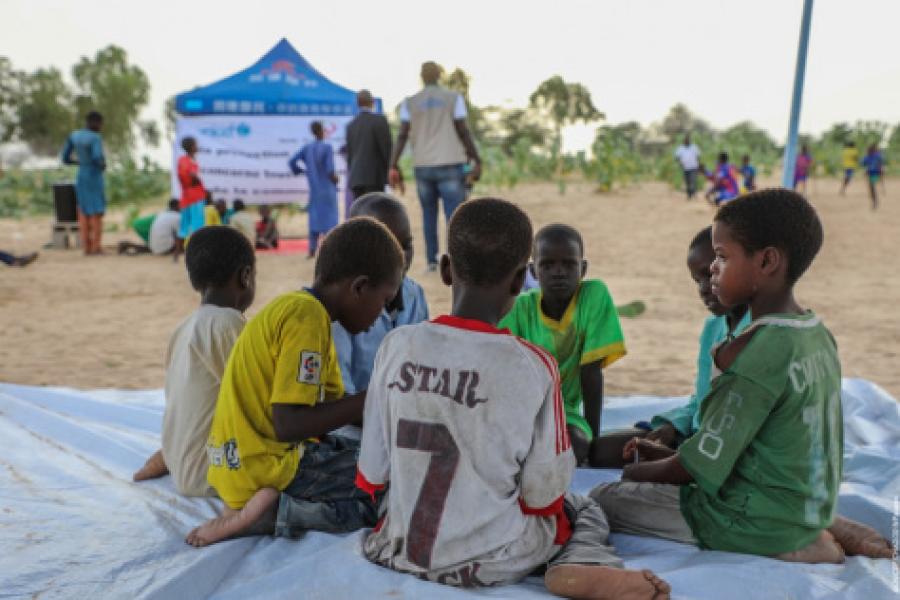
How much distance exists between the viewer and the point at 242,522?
7.34 ft

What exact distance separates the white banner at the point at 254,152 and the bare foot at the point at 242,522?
8306 millimetres

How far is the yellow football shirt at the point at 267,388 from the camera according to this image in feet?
6.87

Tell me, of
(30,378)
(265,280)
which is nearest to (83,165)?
(265,280)

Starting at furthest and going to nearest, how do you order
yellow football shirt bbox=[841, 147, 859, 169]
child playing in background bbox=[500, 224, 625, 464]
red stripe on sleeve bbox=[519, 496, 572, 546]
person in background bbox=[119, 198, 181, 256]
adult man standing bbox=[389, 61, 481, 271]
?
1. yellow football shirt bbox=[841, 147, 859, 169]
2. person in background bbox=[119, 198, 181, 256]
3. adult man standing bbox=[389, 61, 481, 271]
4. child playing in background bbox=[500, 224, 625, 464]
5. red stripe on sleeve bbox=[519, 496, 572, 546]

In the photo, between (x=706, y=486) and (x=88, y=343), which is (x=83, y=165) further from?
(x=706, y=486)

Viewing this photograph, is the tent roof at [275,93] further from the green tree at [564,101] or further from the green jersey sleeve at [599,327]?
the green tree at [564,101]

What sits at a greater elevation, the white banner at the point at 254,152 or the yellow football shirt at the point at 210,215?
the white banner at the point at 254,152

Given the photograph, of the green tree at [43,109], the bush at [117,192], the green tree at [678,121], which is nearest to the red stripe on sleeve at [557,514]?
the bush at [117,192]

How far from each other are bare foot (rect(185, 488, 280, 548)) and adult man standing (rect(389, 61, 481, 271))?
494 cm

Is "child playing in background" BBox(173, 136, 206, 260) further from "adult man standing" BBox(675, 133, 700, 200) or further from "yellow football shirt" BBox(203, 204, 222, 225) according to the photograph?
"adult man standing" BBox(675, 133, 700, 200)

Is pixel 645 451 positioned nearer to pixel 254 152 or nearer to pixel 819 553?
pixel 819 553

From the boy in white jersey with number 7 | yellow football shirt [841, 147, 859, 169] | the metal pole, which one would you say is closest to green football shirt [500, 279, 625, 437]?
the boy in white jersey with number 7

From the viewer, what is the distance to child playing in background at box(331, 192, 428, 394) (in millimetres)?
2771

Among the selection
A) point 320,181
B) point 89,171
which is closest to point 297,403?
point 320,181
